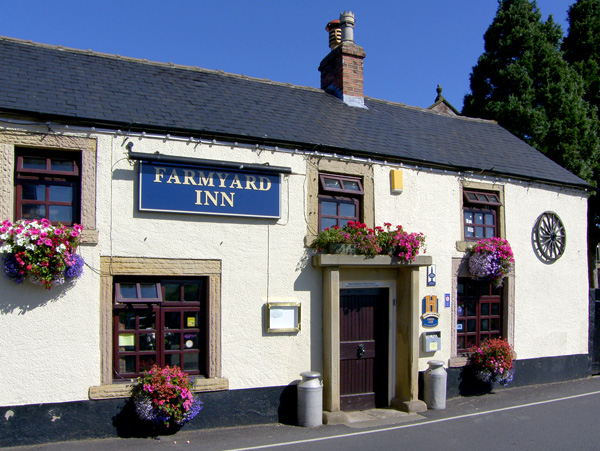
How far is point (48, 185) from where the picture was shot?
7.84m

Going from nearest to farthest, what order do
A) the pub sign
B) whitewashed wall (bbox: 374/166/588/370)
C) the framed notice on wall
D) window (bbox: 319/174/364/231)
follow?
the pub sign < the framed notice on wall < window (bbox: 319/174/364/231) < whitewashed wall (bbox: 374/166/588/370)

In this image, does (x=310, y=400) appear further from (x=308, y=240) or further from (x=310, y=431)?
(x=308, y=240)

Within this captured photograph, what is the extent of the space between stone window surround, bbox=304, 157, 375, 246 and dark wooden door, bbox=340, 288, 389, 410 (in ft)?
4.13

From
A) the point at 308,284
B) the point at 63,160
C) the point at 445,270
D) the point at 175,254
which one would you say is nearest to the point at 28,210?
the point at 63,160

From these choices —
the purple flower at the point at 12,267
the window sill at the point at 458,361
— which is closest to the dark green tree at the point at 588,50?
the window sill at the point at 458,361

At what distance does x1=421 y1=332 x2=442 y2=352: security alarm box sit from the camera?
10.2 meters

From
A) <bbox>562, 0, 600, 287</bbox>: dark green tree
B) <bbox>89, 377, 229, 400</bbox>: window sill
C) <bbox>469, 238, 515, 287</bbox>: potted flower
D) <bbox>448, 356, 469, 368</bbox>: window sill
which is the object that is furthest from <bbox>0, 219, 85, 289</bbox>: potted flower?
<bbox>562, 0, 600, 287</bbox>: dark green tree

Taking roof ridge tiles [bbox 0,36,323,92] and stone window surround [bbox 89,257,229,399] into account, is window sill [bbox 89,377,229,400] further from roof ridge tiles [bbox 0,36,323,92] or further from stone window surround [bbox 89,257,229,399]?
roof ridge tiles [bbox 0,36,323,92]

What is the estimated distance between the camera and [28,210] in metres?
7.73

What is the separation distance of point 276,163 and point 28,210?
3755 mm

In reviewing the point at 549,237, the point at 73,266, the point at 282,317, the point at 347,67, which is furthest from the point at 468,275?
the point at 73,266

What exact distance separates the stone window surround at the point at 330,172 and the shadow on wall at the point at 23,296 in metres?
3.90

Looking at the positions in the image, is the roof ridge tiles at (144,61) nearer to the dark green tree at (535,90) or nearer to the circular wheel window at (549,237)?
the circular wheel window at (549,237)

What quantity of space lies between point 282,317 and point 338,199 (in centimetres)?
231
